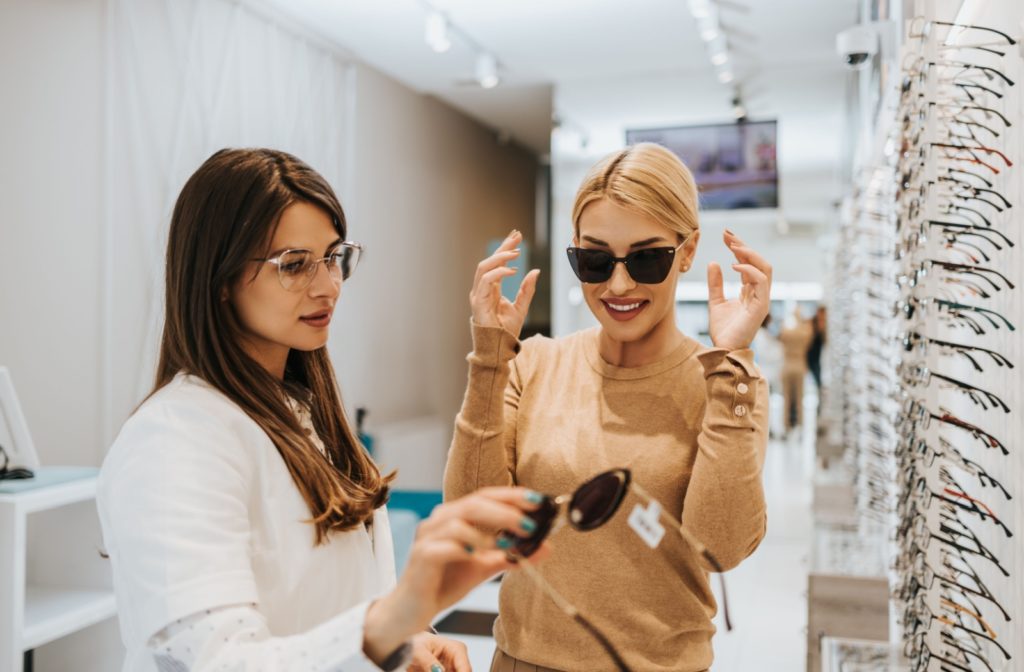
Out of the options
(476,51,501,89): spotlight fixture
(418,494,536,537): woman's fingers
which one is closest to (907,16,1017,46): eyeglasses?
(418,494,536,537): woman's fingers

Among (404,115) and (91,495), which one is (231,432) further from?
(404,115)

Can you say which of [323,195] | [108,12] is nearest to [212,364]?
[323,195]

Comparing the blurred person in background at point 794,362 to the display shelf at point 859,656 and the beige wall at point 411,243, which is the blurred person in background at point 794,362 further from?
the display shelf at point 859,656

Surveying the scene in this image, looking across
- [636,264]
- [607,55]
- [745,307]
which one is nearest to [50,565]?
[636,264]

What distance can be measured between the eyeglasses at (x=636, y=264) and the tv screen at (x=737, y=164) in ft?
18.3

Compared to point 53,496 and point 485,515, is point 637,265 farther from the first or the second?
point 53,496

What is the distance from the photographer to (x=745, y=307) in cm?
137

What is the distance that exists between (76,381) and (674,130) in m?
4.63

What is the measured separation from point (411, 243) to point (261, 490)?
21.4ft

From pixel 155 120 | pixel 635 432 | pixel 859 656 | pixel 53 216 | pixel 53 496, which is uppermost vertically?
pixel 155 120

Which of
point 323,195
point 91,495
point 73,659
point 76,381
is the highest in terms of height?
point 323,195

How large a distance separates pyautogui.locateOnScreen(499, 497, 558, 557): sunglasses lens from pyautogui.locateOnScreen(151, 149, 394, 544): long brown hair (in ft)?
1.24

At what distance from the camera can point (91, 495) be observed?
3.06m

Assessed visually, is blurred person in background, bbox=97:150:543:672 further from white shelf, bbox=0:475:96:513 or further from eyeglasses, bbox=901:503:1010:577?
white shelf, bbox=0:475:96:513
